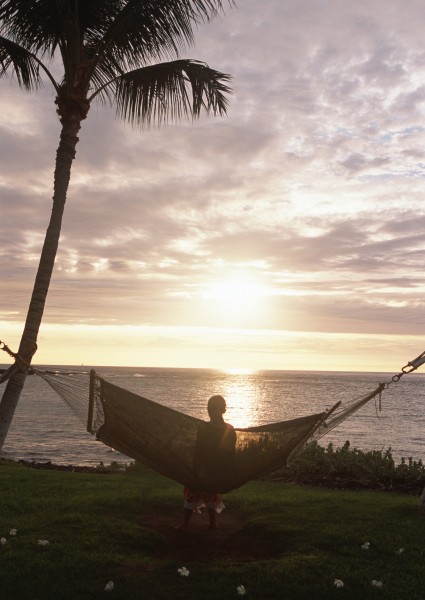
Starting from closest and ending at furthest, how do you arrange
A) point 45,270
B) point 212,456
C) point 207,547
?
point 207,547
point 212,456
point 45,270

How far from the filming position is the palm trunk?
747 centimetres

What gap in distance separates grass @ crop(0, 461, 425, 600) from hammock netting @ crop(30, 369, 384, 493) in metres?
0.98

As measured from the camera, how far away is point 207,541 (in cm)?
754

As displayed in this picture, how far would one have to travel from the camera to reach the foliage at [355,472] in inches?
480

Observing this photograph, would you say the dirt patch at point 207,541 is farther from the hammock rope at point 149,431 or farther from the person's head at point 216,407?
the person's head at point 216,407

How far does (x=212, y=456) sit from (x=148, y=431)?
3.17ft

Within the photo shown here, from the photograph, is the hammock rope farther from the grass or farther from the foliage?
the foliage

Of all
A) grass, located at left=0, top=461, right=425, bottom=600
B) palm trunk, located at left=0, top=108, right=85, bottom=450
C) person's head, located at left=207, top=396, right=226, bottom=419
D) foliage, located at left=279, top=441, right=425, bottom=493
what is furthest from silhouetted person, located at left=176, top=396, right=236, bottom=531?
foliage, located at left=279, top=441, right=425, bottom=493

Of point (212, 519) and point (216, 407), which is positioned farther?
point (212, 519)

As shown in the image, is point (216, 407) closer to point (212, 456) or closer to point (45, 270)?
point (212, 456)

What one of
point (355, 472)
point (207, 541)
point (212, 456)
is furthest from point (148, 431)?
point (355, 472)

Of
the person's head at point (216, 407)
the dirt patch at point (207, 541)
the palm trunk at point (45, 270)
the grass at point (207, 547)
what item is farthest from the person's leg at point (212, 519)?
the palm trunk at point (45, 270)

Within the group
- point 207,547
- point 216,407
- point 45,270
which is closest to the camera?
point 207,547

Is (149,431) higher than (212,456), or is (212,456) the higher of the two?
(149,431)
